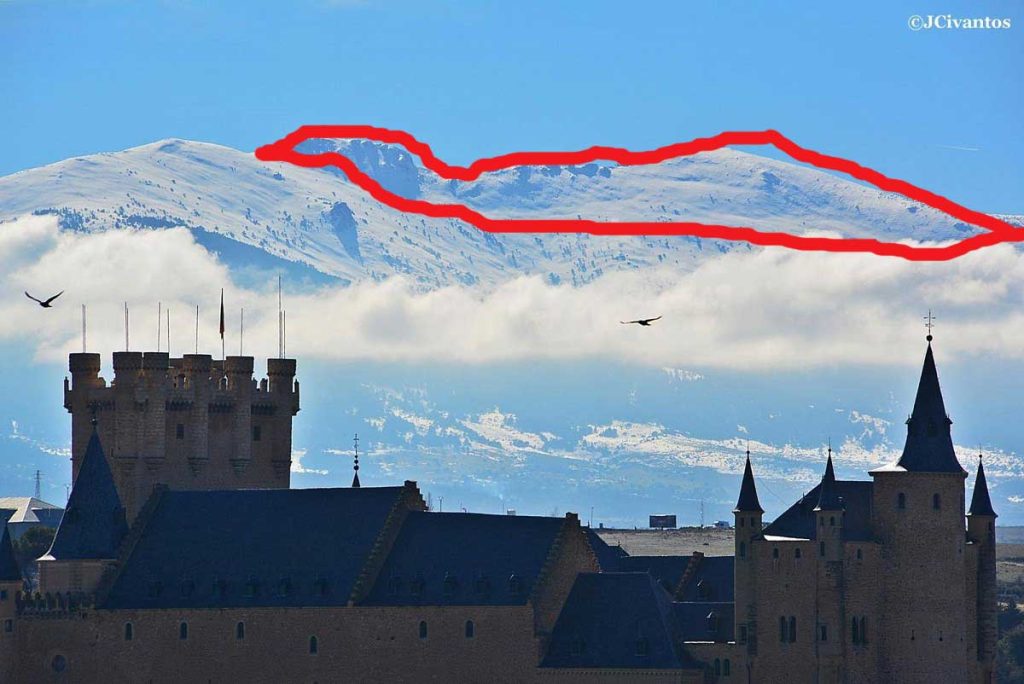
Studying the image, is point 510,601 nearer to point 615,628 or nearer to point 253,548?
point 615,628

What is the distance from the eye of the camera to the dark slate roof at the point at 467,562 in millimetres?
174875

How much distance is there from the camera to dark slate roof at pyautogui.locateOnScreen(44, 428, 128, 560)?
18225 centimetres

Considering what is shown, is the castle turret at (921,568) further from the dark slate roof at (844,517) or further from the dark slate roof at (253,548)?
the dark slate roof at (253,548)

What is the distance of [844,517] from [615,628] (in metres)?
15.0

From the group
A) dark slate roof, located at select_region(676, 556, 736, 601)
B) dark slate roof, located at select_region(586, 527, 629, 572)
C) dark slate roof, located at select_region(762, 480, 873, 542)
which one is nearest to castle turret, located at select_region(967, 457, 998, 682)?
dark slate roof, located at select_region(762, 480, 873, 542)

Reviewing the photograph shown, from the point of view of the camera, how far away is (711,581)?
192 m

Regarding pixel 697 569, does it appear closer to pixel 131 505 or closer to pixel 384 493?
pixel 384 493

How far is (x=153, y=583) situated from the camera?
17975 cm

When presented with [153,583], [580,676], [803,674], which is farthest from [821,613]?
[153,583]

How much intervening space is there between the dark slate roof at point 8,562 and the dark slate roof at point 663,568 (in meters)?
36.5

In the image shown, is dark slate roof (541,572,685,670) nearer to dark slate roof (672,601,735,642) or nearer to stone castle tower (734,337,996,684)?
dark slate roof (672,601,735,642)

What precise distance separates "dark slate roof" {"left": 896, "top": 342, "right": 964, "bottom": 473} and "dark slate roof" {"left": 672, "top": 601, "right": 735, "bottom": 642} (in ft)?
41.8

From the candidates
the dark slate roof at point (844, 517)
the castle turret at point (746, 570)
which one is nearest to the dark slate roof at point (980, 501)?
the dark slate roof at point (844, 517)

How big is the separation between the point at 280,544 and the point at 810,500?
98.2ft
